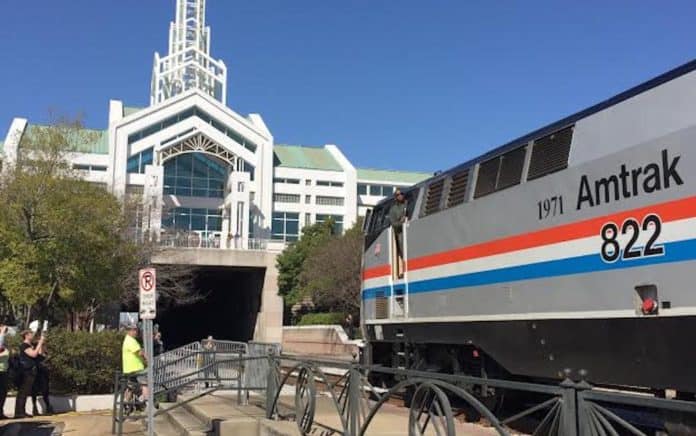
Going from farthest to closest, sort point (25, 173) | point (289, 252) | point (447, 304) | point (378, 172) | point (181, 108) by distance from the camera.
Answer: point (378, 172)
point (181, 108)
point (289, 252)
point (25, 173)
point (447, 304)

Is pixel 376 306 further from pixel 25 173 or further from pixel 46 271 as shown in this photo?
pixel 25 173

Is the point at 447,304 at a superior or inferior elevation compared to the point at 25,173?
inferior

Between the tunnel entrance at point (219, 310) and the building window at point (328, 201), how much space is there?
16.3 meters

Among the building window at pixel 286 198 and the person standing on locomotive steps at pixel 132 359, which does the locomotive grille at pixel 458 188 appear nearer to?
the person standing on locomotive steps at pixel 132 359

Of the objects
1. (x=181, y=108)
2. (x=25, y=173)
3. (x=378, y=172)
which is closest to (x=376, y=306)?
(x=25, y=173)

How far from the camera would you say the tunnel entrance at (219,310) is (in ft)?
193

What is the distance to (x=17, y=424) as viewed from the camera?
46.1 feet

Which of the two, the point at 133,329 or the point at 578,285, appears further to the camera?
the point at 133,329

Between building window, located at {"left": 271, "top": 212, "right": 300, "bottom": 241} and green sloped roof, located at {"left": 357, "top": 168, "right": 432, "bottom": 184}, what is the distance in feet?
37.4

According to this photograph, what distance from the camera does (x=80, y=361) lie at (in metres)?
17.3

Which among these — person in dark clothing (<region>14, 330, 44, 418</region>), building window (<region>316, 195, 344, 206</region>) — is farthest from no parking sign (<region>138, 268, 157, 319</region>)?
building window (<region>316, 195, 344, 206</region>)

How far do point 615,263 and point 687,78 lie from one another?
7.03ft

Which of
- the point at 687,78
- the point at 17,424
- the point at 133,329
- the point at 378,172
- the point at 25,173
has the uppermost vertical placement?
the point at 378,172

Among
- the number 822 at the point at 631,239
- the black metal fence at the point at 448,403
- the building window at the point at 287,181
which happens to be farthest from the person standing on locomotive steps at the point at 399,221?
the building window at the point at 287,181
